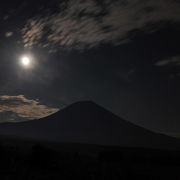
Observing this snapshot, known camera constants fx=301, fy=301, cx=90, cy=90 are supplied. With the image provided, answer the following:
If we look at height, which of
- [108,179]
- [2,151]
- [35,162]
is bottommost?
[108,179]

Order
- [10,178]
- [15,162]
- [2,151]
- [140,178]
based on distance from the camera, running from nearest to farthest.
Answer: [10,178]
[140,178]
[15,162]
[2,151]

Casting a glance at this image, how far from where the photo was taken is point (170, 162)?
43.6m

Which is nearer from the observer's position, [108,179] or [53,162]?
[108,179]

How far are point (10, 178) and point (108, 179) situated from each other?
740 cm

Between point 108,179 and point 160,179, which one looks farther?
point 160,179

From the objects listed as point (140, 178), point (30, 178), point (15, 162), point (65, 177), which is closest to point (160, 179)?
point (140, 178)

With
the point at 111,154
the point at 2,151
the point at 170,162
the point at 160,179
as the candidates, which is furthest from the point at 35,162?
the point at 170,162

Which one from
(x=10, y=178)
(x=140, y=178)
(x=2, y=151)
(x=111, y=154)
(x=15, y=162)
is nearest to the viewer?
(x=10, y=178)

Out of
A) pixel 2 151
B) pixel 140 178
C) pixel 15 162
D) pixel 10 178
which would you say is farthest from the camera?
pixel 2 151

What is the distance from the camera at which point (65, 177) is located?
23844mm

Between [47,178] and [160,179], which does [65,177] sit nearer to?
[47,178]

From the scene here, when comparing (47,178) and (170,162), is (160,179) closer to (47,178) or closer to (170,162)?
(47,178)

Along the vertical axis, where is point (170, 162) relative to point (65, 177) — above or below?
above

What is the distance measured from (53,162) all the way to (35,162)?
220 cm
